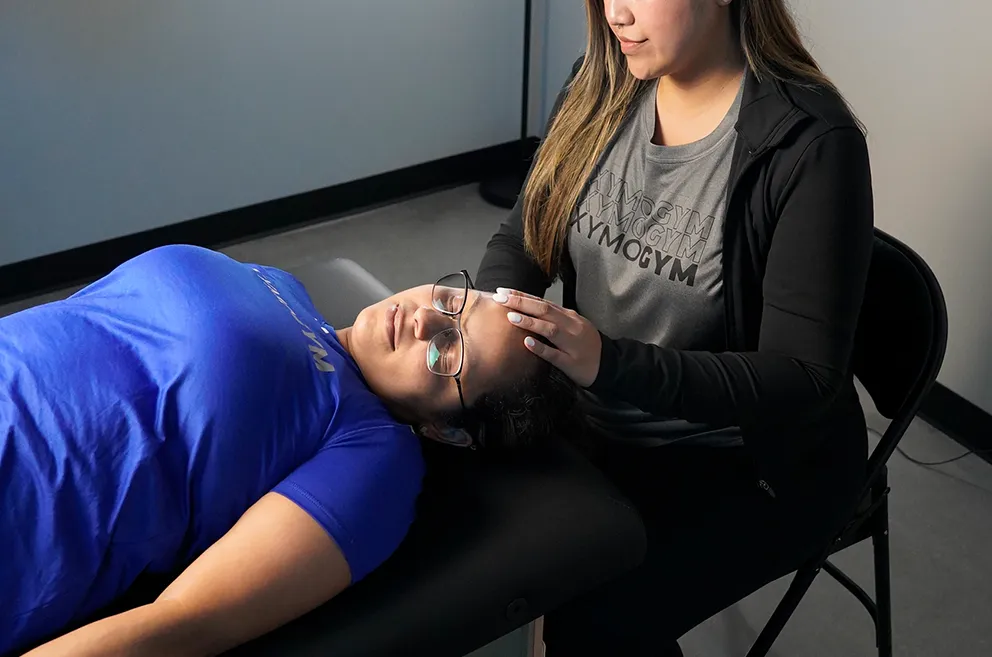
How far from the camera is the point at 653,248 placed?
1.30 metres

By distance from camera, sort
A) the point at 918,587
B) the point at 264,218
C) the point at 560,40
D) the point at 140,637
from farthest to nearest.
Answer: the point at 560,40
the point at 264,218
the point at 918,587
the point at 140,637

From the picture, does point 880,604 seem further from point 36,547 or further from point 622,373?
point 36,547

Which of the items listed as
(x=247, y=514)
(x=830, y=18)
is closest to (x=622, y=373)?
(x=247, y=514)

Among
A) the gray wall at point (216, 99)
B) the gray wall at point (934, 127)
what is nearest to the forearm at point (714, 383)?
the gray wall at point (934, 127)

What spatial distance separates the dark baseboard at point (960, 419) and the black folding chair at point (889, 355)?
3.00 ft

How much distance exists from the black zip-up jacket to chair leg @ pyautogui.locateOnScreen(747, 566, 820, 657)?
→ 222 millimetres

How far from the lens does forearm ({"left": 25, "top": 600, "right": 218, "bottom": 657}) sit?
85cm

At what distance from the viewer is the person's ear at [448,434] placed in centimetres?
123

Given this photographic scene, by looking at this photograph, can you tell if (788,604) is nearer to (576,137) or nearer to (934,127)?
(576,137)

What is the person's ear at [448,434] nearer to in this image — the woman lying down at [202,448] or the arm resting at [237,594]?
the woman lying down at [202,448]

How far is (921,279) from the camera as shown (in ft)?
4.07

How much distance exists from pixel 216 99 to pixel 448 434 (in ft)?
6.67

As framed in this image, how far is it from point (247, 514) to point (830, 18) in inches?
77.7

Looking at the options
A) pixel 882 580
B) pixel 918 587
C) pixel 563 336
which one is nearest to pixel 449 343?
pixel 563 336
